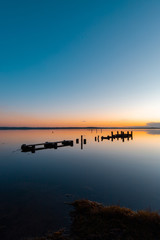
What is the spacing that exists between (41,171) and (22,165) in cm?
414

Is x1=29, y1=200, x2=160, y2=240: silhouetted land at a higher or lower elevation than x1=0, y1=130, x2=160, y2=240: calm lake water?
higher

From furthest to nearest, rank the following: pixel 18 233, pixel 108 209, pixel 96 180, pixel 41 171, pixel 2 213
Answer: pixel 41 171 < pixel 96 180 < pixel 2 213 < pixel 108 209 < pixel 18 233

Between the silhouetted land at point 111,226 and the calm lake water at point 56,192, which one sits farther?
the calm lake water at point 56,192

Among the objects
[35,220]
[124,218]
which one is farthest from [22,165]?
[124,218]

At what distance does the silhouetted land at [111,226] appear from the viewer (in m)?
6.11

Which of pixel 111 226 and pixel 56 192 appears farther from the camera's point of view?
pixel 56 192

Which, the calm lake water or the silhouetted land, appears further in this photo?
the calm lake water

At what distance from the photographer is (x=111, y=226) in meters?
6.73

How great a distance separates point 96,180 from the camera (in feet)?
48.1

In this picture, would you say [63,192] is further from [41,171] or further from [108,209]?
[41,171]

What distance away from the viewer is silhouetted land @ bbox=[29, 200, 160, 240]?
6.11 metres

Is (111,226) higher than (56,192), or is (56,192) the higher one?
(111,226)

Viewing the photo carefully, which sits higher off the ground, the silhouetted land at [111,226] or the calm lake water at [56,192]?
the silhouetted land at [111,226]

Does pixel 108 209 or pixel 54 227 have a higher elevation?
pixel 108 209
